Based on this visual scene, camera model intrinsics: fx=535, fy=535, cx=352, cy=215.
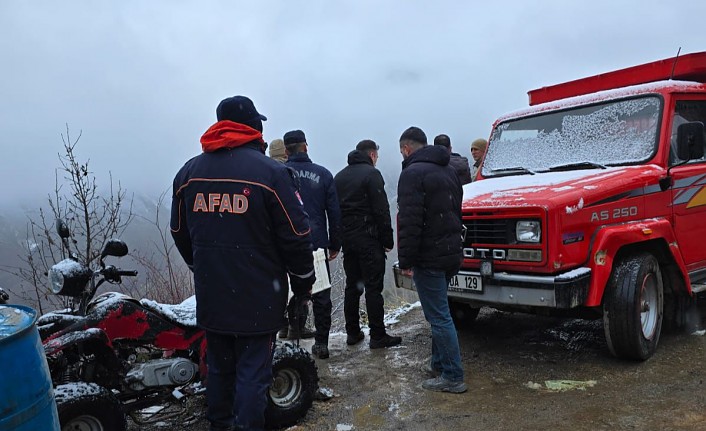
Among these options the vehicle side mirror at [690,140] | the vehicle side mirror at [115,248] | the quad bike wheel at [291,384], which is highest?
the vehicle side mirror at [690,140]

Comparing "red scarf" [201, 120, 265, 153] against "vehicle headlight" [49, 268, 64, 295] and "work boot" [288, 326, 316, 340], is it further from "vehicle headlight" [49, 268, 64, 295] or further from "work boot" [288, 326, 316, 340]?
A: "work boot" [288, 326, 316, 340]

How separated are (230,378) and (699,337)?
449 cm

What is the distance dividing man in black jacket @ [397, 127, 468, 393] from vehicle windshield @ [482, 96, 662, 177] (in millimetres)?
1614

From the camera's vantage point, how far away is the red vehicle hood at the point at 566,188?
412 cm

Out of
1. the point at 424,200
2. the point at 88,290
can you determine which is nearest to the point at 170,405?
the point at 88,290

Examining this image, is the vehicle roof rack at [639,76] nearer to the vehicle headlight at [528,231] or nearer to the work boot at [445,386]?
the vehicle headlight at [528,231]

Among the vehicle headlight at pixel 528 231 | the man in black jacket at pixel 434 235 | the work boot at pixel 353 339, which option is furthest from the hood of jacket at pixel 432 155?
the work boot at pixel 353 339

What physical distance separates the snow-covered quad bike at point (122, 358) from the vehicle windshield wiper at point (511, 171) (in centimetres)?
290

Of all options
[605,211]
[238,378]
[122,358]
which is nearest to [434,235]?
[605,211]

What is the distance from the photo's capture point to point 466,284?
4535 millimetres

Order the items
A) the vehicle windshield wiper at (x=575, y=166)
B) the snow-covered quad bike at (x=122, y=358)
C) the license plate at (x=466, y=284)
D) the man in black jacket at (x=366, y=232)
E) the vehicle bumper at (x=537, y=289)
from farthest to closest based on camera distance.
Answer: the man in black jacket at (x=366, y=232) < the vehicle windshield wiper at (x=575, y=166) < the license plate at (x=466, y=284) < the vehicle bumper at (x=537, y=289) < the snow-covered quad bike at (x=122, y=358)

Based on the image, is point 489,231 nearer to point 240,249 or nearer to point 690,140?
point 690,140

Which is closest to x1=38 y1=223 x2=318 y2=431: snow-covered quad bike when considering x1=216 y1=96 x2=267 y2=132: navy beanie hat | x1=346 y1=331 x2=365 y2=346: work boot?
x1=216 y1=96 x2=267 y2=132: navy beanie hat

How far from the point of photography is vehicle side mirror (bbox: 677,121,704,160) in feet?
15.1
